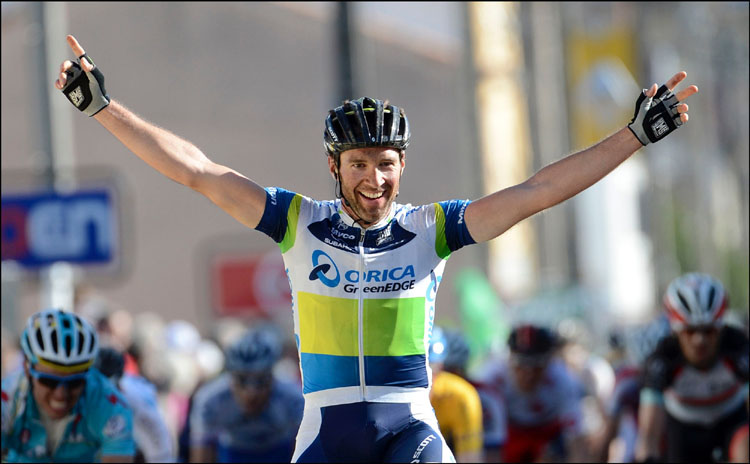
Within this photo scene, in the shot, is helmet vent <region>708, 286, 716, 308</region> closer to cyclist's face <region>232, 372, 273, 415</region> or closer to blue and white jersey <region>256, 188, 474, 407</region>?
cyclist's face <region>232, 372, 273, 415</region>

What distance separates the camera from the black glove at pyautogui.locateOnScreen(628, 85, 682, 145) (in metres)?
5.41

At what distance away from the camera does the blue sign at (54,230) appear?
31.2ft

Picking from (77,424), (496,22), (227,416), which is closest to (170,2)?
(227,416)

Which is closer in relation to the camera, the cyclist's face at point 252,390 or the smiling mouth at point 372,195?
the smiling mouth at point 372,195

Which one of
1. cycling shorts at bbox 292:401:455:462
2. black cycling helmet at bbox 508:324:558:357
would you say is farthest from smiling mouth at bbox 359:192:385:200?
black cycling helmet at bbox 508:324:558:357

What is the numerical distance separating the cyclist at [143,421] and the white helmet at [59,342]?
1238 mm

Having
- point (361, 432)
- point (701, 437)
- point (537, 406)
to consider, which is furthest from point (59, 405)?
point (537, 406)

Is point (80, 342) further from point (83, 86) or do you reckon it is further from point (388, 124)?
point (388, 124)

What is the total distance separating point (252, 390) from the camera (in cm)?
977

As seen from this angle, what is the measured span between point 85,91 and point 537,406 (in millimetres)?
6846

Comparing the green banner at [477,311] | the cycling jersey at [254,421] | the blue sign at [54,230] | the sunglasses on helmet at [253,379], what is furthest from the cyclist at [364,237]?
the green banner at [477,311]

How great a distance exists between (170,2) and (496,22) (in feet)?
36.8

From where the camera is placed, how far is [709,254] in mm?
28062

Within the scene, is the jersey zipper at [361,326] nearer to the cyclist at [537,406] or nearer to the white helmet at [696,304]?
the white helmet at [696,304]
